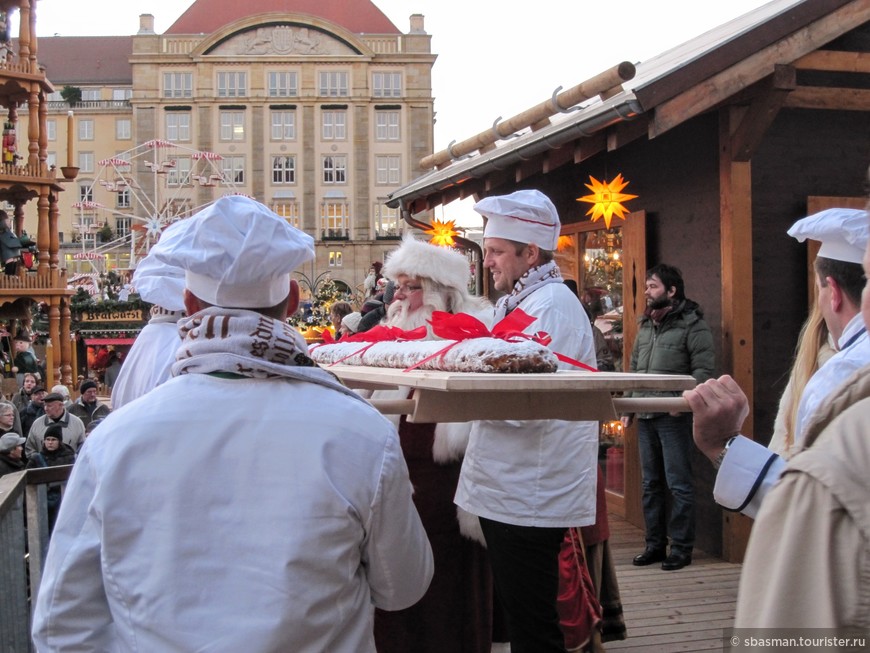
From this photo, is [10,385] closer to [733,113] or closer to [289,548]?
[733,113]

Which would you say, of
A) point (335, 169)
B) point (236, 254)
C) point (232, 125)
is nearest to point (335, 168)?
point (335, 169)

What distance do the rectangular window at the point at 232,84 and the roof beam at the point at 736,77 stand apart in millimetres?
71493

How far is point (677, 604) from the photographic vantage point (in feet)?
18.4

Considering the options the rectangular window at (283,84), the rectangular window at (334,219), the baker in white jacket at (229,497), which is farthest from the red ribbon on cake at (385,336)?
the rectangular window at (283,84)

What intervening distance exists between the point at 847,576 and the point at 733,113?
17.9 feet

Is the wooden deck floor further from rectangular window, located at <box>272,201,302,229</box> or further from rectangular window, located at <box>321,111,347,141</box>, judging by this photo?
rectangular window, located at <box>321,111,347,141</box>

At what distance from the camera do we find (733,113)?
20.1ft

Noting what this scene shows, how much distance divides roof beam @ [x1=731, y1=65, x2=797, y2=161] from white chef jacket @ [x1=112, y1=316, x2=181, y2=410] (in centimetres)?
394

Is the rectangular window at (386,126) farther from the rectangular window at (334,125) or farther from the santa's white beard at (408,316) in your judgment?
the santa's white beard at (408,316)

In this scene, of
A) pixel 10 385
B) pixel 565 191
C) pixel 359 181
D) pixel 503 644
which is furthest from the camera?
pixel 359 181

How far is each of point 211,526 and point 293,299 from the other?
563mm

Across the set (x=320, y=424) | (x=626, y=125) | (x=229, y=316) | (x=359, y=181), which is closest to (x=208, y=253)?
(x=229, y=316)

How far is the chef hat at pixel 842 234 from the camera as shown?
8.39 feet

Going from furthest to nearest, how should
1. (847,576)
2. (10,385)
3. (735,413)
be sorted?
1. (10,385)
2. (735,413)
3. (847,576)
